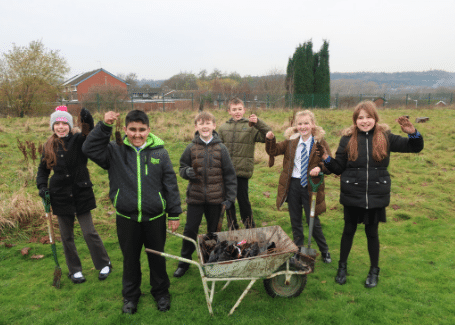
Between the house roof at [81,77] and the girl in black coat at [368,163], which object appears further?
the house roof at [81,77]

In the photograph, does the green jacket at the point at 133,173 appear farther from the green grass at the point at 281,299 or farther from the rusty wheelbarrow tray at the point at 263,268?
the green grass at the point at 281,299

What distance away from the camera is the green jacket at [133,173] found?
2.68 meters

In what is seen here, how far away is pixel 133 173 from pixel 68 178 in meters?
0.96

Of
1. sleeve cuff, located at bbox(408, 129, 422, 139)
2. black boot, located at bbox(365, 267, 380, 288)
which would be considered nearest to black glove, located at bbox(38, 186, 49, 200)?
black boot, located at bbox(365, 267, 380, 288)

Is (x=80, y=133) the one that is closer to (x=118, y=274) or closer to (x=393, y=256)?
(x=118, y=274)

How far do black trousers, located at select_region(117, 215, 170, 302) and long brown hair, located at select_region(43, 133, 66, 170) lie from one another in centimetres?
99

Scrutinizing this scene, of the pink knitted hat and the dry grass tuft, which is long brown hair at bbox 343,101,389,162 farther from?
the dry grass tuft

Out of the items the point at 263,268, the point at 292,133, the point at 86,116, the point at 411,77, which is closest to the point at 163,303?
the point at 263,268

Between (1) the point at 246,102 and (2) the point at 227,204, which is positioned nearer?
(2) the point at 227,204

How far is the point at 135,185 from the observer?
8.92 ft

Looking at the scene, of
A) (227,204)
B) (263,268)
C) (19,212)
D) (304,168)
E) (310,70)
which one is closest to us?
(263,268)

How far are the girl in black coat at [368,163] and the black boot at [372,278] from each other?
3cm

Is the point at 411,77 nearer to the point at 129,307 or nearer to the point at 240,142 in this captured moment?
the point at 240,142

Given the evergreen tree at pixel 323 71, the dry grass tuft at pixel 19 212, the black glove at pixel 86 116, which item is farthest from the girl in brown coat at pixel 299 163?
the evergreen tree at pixel 323 71
